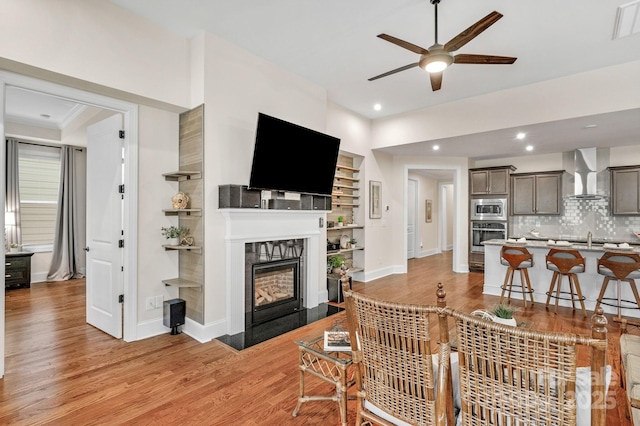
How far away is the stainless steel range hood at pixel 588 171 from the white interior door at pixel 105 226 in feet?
25.7

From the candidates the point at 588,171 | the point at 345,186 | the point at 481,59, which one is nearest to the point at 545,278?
the point at 588,171

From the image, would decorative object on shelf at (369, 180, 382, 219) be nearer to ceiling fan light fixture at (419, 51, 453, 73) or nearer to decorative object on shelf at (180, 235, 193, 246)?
ceiling fan light fixture at (419, 51, 453, 73)

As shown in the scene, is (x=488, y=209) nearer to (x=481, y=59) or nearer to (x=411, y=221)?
(x=411, y=221)

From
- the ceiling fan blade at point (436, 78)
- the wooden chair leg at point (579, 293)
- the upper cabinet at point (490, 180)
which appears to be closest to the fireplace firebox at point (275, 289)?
the ceiling fan blade at point (436, 78)

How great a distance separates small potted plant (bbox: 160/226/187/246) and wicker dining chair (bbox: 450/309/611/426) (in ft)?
10.2

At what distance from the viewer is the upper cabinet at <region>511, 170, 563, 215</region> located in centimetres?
677

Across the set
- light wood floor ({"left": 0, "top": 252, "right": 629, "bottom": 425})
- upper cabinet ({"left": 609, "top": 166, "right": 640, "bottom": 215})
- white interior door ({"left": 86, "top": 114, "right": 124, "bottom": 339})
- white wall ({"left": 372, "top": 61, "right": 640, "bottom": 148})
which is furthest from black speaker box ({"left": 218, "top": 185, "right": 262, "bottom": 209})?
upper cabinet ({"left": 609, "top": 166, "right": 640, "bottom": 215})

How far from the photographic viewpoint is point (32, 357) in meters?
3.00

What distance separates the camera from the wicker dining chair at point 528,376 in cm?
109

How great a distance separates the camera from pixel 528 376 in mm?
1195

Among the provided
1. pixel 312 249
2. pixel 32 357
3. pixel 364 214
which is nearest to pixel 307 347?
pixel 312 249

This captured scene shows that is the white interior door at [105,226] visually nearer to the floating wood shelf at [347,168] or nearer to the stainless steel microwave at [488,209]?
the floating wood shelf at [347,168]

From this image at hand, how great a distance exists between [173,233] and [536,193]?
7.19 metres

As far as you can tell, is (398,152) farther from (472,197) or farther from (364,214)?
(472,197)
